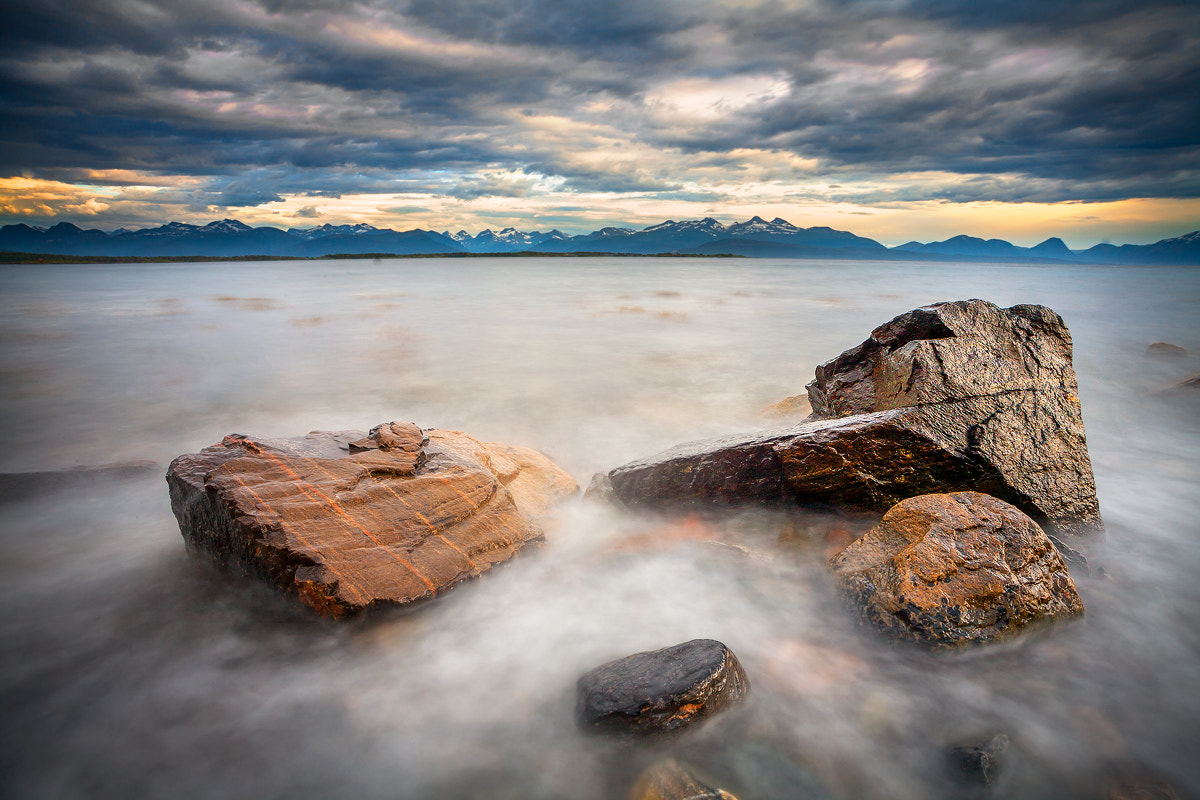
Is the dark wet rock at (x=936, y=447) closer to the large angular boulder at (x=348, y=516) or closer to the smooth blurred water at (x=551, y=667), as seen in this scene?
the smooth blurred water at (x=551, y=667)

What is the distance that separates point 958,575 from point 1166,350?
21.3 metres

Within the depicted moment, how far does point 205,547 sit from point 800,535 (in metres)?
5.62

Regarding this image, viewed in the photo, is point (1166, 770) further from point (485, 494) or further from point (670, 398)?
point (670, 398)

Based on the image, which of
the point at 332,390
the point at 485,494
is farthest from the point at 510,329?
the point at 485,494

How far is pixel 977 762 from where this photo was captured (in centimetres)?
338

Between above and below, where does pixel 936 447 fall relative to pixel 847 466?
above

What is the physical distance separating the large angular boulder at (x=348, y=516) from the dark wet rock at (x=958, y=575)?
3191mm

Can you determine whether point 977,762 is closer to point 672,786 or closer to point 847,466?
point 672,786

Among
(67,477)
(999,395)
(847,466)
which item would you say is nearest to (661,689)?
(847,466)

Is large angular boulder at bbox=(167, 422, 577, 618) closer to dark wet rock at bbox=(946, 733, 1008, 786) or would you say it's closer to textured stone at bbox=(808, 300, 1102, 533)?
dark wet rock at bbox=(946, 733, 1008, 786)

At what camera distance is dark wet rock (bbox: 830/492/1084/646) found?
407 cm

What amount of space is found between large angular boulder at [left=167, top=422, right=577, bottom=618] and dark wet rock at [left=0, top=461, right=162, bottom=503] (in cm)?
334

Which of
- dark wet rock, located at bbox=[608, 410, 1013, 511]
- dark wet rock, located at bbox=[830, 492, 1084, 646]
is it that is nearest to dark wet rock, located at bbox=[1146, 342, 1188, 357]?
dark wet rock, located at bbox=[608, 410, 1013, 511]

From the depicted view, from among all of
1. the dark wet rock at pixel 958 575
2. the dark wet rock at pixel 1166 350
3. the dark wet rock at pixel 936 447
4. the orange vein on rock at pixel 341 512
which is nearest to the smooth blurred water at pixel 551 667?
the dark wet rock at pixel 958 575
